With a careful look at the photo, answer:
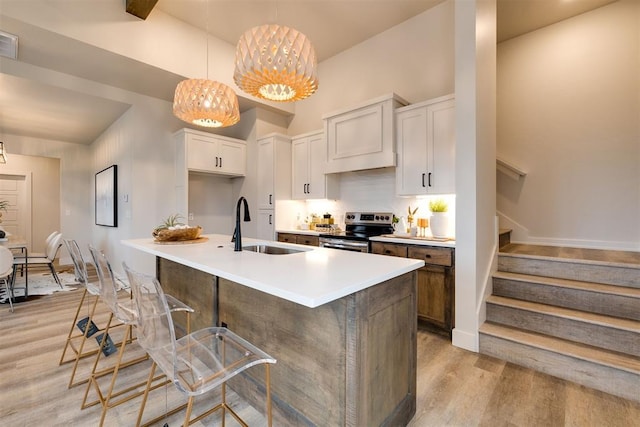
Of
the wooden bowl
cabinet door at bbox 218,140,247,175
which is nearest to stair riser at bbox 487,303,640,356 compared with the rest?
the wooden bowl

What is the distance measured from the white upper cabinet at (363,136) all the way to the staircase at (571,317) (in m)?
1.82

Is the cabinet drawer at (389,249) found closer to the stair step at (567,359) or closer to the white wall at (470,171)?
the white wall at (470,171)

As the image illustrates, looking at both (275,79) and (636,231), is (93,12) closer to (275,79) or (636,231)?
(275,79)

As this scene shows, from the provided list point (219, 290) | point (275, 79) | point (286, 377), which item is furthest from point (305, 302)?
point (275, 79)

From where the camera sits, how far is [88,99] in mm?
4098

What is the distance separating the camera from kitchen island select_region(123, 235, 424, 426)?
1266mm

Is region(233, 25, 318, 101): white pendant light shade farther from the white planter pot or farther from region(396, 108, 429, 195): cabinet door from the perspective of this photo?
the white planter pot

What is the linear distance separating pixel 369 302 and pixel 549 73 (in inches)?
161

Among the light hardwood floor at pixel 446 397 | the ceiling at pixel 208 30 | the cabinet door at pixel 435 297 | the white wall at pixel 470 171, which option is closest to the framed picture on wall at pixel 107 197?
the ceiling at pixel 208 30

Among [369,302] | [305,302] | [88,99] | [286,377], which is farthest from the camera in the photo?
[88,99]

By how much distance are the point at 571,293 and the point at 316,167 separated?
3.27m

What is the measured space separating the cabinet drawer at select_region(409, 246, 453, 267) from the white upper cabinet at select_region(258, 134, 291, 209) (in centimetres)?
241

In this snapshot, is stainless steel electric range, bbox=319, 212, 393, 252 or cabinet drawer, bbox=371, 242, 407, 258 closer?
cabinet drawer, bbox=371, 242, 407, 258

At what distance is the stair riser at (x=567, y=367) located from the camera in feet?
6.26
